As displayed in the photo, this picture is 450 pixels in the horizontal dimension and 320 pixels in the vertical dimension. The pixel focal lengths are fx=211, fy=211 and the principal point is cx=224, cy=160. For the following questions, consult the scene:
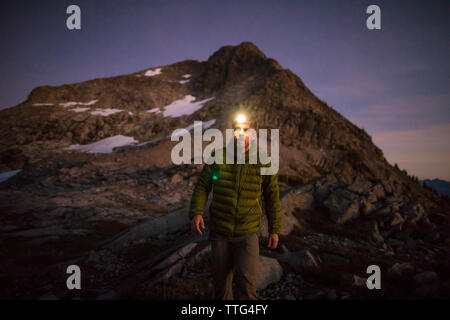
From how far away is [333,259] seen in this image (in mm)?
5293

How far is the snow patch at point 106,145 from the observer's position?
32.7 m

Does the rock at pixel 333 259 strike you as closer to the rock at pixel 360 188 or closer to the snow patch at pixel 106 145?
the rock at pixel 360 188

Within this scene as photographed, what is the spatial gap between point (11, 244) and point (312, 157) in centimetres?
2503

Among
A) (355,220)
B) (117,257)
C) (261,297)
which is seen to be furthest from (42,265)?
(355,220)

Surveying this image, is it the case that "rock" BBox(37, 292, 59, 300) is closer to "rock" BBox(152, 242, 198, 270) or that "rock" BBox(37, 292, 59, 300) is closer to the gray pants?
"rock" BBox(152, 242, 198, 270)

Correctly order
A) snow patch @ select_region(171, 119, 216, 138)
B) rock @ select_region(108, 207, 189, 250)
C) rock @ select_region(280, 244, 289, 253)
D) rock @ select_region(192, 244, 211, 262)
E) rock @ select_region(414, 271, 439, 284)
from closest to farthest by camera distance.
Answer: rock @ select_region(414, 271, 439, 284), rock @ select_region(192, 244, 211, 262), rock @ select_region(280, 244, 289, 253), rock @ select_region(108, 207, 189, 250), snow patch @ select_region(171, 119, 216, 138)

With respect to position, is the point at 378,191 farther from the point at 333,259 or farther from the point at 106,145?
the point at 106,145

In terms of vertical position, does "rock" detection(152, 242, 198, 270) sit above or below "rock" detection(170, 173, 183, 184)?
below

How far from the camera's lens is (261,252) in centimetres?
535

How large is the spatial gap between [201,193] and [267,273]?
2.44 meters

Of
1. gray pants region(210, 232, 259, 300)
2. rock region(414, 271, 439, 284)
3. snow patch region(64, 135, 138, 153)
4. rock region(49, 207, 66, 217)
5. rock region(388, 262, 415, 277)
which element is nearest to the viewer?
gray pants region(210, 232, 259, 300)

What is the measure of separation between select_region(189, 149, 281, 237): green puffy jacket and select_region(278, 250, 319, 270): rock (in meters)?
2.08

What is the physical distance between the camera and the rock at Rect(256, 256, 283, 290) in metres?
4.19

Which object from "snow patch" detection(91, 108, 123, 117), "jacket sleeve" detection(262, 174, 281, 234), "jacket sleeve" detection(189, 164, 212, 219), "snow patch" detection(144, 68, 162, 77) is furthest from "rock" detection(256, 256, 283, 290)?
"snow patch" detection(144, 68, 162, 77)
